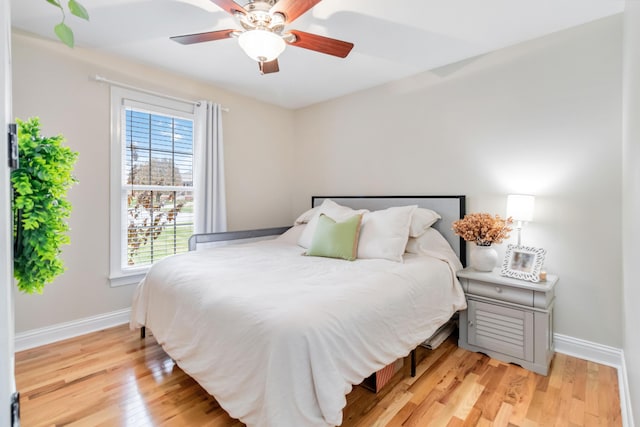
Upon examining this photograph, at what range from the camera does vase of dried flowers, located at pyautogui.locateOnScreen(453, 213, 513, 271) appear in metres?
2.34

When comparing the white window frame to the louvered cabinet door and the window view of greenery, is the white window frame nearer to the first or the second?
the window view of greenery

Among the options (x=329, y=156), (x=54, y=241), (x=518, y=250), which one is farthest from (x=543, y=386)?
(x=329, y=156)

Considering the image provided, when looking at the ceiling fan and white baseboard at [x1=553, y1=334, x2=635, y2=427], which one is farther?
white baseboard at [x1=553, y1=334, x2=635, y2=427]

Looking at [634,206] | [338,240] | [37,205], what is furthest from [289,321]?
[634,206]

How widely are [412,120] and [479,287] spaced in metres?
1.74

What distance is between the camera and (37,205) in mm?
877

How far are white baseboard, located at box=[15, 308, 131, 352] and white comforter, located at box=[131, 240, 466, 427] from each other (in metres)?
0.66

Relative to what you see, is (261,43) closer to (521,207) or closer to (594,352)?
(521,207)

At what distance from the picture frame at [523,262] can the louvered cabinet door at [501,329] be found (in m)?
0.26

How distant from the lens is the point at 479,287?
7.65ft

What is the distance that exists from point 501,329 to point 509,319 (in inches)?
3.8

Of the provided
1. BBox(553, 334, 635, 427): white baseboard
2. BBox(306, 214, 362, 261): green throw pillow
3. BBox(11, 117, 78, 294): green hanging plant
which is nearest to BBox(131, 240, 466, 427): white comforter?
BBox(306, 214, 362, 261): green throw pillow

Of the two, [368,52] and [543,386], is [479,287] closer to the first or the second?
[543,386]

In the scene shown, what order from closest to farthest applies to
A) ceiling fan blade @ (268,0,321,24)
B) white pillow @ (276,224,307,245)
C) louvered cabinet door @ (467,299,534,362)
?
ceiling fan blade @ (268,0,321,24)
louvered cabinet door @ (467,299,534,362)
white pillow @ (276,224,307,245)
